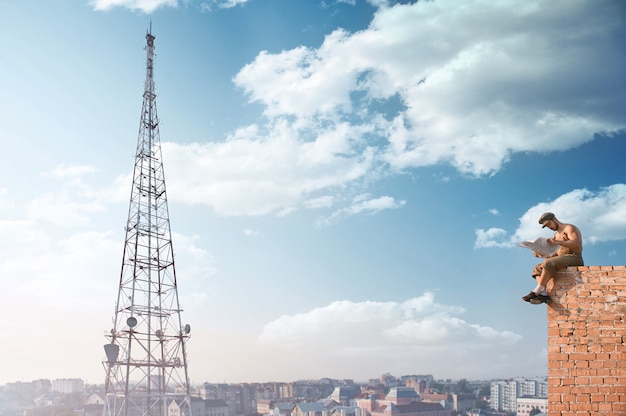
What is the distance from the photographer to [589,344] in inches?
223

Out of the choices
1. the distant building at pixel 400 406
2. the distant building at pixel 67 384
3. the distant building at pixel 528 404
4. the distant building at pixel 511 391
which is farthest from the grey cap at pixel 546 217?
the distant building at pixel 67 384

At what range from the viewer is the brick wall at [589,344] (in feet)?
18.3

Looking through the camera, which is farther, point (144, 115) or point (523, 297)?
point (144, 115)

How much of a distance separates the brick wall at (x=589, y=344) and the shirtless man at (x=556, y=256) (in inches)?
5.0

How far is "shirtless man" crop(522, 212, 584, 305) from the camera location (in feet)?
18.9

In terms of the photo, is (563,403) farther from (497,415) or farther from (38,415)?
(497,415)

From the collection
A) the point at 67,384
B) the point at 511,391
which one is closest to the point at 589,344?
the point at 511,391

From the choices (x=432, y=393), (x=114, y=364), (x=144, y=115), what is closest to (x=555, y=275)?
(x=114, y=364)

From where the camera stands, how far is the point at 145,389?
25.4 metres

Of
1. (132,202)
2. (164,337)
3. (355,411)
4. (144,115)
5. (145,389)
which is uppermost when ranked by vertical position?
(144,115)

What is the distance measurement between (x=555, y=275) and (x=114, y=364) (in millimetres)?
22520

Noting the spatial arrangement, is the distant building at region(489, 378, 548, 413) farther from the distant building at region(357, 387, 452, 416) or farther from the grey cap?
the grey cap

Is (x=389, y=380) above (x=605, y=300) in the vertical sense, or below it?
below

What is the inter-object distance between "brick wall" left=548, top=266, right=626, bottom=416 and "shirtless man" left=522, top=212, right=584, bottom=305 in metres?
0.13
